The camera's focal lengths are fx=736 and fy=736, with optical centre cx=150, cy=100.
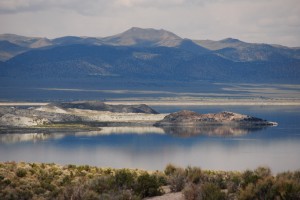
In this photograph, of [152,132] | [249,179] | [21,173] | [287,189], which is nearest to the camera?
[287,189]

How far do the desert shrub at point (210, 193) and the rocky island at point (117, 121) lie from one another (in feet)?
235

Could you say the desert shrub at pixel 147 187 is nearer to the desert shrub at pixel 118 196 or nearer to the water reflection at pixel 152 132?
the desert shrub at pixel 118 196

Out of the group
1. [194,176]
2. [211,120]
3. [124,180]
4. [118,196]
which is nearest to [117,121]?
[211,120]

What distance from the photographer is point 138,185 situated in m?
24.3

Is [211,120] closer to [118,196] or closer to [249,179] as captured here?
[249,179]

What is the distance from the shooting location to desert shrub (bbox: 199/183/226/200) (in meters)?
20.7

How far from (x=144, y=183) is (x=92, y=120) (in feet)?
293

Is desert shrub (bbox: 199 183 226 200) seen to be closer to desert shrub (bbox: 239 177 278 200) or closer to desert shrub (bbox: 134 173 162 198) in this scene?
desert shrub (bbox: 239 177 278 200)

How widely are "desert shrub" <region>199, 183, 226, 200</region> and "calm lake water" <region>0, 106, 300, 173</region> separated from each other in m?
27.1

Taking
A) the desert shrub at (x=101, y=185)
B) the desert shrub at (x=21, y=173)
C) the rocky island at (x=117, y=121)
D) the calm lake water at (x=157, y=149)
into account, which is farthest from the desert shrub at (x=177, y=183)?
the rocky island at (x=117, y=121)

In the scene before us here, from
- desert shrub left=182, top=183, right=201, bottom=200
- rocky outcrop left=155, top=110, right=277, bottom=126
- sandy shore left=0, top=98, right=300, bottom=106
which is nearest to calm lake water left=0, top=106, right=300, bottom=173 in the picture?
rocky outcrop left=155, top=110, right=277, bottom=126

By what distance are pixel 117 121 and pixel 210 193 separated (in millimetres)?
92919

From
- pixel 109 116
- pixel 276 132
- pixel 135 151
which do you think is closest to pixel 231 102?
pixel 109 116

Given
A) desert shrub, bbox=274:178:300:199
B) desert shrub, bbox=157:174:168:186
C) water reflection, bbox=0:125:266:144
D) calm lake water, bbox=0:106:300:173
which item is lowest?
water reflection, bbox=0:125:266:144
